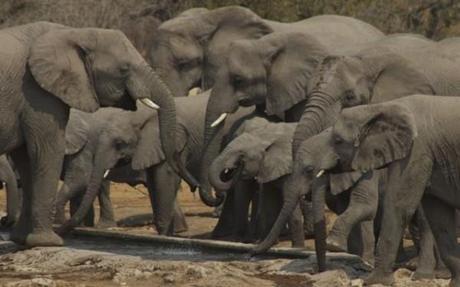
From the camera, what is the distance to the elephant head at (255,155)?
16.3 metres

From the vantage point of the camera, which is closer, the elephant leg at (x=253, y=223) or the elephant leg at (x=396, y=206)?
the elephant leg at (x=396, y=206)

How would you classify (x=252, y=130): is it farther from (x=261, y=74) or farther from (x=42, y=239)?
(x=42, y=239)

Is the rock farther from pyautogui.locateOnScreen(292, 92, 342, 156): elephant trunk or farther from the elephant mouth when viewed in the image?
the elephant mouth

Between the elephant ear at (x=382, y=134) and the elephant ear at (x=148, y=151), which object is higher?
the elephant ear at (x=382, y=134)

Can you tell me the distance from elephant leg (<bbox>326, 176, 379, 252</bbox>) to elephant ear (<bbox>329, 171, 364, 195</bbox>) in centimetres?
8

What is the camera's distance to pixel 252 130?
16797 millimetres

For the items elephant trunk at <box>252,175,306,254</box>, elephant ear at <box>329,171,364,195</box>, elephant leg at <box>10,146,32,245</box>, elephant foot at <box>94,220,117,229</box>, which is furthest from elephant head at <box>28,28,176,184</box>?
elephant foot at <box>94,220,117,229</box>

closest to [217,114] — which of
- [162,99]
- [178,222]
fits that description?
[178,222]

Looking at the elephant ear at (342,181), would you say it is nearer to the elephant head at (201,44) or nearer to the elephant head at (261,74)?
the elephant head at (261,74)

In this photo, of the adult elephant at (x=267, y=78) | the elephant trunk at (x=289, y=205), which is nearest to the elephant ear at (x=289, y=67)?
the adult elephant at (x=267, y=78)

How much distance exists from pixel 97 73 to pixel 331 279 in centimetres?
320

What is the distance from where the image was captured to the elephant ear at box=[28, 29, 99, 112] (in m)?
15.1

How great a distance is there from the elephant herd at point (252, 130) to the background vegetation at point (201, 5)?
20.7 feet

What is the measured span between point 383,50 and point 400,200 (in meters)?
2.80
